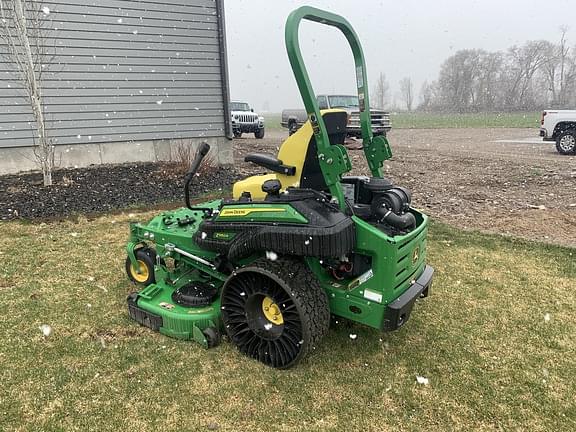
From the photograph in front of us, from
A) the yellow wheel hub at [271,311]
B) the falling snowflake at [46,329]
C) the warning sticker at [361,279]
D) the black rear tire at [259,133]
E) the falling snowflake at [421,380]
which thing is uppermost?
the black rear tire at [259,133]

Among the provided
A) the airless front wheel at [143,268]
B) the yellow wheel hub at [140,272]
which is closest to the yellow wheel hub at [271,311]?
the airless front wheel at [143,268]

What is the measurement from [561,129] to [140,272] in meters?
14.1

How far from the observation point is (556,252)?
534 cm

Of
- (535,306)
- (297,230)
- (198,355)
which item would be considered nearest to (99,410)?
(198,355)

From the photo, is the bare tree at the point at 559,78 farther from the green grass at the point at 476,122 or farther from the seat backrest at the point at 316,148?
the seat backrest at the point at 316,148

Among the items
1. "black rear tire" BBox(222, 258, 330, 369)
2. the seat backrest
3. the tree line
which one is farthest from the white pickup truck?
the tree line

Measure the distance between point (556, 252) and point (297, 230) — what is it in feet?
13.2

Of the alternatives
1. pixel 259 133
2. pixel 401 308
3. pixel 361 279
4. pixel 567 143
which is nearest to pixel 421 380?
pixel 401 308

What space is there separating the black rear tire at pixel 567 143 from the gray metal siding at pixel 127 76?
10353mm

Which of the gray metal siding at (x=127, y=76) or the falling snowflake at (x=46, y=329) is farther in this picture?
the gray metal siding at (x=127, y=76)

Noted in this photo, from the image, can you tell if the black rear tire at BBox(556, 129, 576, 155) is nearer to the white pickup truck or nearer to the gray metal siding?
the white pickup truck

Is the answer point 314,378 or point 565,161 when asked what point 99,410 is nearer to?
point 314,378

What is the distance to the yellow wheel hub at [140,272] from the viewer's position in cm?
433

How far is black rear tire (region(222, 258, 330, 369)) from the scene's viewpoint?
2.86 meters
